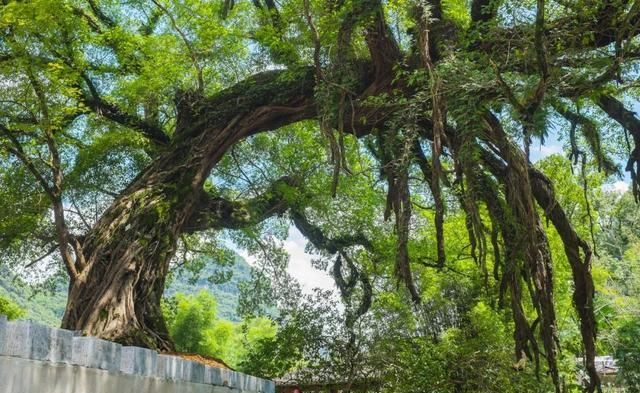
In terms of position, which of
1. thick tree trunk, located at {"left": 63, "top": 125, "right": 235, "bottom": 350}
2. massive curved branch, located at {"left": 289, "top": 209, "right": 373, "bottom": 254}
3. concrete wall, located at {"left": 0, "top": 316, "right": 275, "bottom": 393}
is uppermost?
massive curved branch, located at {"left": 289, "top": 209, "right": 373, "bottom": 254}

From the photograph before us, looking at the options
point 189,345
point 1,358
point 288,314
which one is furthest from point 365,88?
point 189,345

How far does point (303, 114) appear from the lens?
7363 mm

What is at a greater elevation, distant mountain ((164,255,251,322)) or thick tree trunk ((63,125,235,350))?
distant mountain ((164,255,251,322))

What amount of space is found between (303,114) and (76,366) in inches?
206

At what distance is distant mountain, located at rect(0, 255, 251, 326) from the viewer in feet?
38.6

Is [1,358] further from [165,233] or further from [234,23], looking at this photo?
[234,23]

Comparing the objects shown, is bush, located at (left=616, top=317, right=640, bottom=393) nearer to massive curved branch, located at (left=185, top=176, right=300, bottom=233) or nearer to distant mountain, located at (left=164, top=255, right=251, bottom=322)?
massive curved branch, located at (left=185, top=176, right=300, bottom=233)

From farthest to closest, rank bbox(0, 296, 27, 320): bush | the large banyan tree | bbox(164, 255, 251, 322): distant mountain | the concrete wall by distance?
bbox(164, 255, 251, 322): distant mountain, bbox(0, 296, 27, 320): bush, the large banyan tree, the concrete wall

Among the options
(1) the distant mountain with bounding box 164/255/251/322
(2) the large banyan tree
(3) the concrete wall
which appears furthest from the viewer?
(1) the distant mountain with bounding box 164/255/251/322

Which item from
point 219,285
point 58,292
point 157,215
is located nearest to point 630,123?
point 157,215

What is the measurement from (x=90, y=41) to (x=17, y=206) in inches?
97.3

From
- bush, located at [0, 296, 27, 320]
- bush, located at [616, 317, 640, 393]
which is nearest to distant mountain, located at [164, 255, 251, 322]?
bush, located at [0, 296, 27, 320]

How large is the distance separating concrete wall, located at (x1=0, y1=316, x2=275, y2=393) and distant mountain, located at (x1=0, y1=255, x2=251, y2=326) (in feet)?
21.6

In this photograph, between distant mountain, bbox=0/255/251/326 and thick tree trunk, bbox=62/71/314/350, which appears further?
distant mountain, bbox=0/255/251/326
